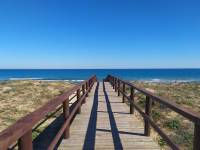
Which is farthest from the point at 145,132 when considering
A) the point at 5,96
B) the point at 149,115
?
the point at 5,96

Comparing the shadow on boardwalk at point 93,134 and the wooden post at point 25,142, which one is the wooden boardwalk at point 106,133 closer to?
the shadow on boardwalk at point 93,134

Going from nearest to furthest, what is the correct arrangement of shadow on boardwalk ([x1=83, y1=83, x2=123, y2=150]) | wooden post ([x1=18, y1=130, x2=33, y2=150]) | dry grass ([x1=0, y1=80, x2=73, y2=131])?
1. wooden post ([x1=18, y1=130, x2=33, y2=150])
2. shadow on boardwalk ([x1=83, y1=83, x2=123, y2=150])
3. dry grass ([x1=0, y1=80, x2=73, y2=131])

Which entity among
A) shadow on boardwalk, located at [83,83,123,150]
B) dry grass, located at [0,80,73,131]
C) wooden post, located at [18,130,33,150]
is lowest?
dry grass, located at [0,80,73,131]

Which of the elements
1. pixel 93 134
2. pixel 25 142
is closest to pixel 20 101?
pixel 93 134

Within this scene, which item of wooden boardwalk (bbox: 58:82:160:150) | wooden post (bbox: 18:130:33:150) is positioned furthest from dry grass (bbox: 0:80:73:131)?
wooden post (bbox: 18:130:33:150)

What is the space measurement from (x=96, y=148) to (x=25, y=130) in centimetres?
317

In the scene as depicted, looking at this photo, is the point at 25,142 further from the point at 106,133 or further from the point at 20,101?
the point at 20,101

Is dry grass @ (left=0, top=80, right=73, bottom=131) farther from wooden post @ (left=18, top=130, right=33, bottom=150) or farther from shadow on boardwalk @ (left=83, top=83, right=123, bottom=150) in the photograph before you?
wooden post @ (left=18, top=130, right=33, bottom=150)

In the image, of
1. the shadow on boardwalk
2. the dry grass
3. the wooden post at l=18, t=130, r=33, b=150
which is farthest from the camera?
the dry grass

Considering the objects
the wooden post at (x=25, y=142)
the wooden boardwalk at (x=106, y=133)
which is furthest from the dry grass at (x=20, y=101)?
the wooden post at (x=25, y=142)

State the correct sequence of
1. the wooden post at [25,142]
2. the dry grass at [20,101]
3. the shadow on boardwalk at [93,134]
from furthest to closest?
1. the dry grass at [20,101]
2. the shadow on boardwalk at [93,134]
3. the wooden post at [25,142]

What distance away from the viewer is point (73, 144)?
19.5 ft

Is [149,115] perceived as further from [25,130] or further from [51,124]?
[51,124]

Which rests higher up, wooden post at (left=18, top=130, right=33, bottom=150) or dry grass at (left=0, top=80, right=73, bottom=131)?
wooden post at (left=18, top=130, right=33, bottom=150)
